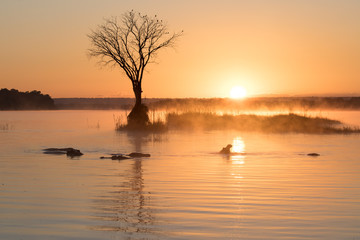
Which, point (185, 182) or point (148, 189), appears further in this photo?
point (185, 182)

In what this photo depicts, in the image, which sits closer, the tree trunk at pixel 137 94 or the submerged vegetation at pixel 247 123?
the submerged vegetation at pixel 247 123

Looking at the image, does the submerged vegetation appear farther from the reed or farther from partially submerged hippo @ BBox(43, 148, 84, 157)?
partially submerged hippo @ BBox(43, 148, 84, 157)

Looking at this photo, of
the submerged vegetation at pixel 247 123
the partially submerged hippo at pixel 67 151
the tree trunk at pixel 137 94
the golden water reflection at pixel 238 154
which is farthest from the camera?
the tree trunk at pixel 137 94

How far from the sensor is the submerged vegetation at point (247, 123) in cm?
3841

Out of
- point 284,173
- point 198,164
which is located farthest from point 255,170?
point 198,164

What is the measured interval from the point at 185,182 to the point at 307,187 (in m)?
3.12

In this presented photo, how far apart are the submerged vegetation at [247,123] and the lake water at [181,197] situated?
16441mm

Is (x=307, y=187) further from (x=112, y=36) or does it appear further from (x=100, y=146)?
(x=112, y=36)

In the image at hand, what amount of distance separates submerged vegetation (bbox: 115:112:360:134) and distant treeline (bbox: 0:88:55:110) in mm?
81253

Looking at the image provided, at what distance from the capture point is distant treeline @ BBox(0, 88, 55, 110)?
118m

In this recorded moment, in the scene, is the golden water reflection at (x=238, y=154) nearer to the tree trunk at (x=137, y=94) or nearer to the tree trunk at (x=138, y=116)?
the tree trunk at (x=138, y=116)

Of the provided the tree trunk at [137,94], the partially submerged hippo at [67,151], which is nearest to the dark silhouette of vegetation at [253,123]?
the tree trunk at [137,94]

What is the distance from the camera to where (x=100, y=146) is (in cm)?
2642

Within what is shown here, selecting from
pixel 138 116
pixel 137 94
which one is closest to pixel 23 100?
pixel 137 94
